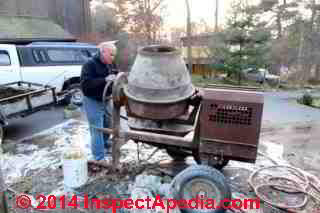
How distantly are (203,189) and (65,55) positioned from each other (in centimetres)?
637

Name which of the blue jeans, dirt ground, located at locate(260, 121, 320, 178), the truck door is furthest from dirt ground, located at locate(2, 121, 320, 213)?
the truck door

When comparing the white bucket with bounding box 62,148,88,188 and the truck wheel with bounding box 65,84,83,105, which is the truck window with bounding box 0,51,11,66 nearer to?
the truck wheel with bounding box 65,84,83,105

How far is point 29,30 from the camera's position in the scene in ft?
37.9

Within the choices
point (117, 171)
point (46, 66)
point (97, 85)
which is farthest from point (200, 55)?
point (117, 171)

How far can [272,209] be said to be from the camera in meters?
2.42

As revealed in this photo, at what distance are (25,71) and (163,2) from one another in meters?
11.3

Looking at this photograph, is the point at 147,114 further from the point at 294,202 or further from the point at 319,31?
the point at 319,31

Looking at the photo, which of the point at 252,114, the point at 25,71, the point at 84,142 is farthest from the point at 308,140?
the point at 25,71

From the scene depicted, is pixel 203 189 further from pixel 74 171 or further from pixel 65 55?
pixel 65 55

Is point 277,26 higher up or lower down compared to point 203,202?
higher up

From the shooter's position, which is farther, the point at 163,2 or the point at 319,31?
the point at 163,2

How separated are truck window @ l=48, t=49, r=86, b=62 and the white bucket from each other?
198 inches

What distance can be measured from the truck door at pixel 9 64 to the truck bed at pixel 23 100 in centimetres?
86

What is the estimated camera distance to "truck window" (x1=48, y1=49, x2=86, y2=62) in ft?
22.5
